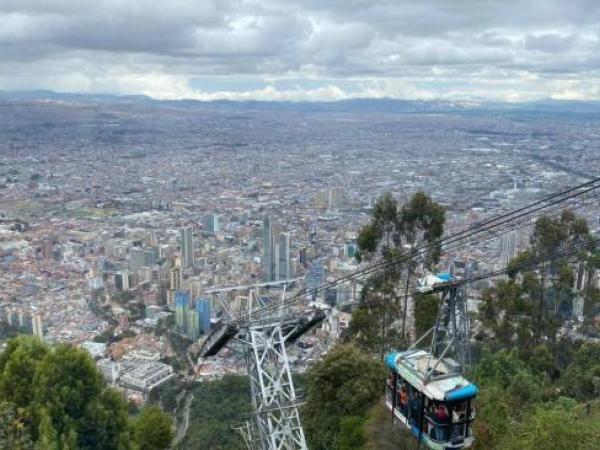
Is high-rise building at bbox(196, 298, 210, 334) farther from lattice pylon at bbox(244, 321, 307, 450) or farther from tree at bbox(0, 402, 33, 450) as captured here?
tree at bbox(0, 402, 33, 450)

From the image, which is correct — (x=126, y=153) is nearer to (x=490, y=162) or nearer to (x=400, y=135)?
(x=400, y=135)

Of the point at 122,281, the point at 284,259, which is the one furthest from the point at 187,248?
the point at 284,259

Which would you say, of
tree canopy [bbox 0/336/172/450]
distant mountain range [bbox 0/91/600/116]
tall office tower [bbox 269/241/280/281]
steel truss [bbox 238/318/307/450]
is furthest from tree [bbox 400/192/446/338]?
distant mountain range [bbox 0/91/600/116]

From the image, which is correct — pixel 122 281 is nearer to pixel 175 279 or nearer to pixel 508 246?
pixel 175 279

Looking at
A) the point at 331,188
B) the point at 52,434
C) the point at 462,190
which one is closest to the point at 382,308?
the point at 52,434

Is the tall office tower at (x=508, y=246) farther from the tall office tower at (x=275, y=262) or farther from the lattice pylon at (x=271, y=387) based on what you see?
the lattice pylon at (x=271, y=387)
